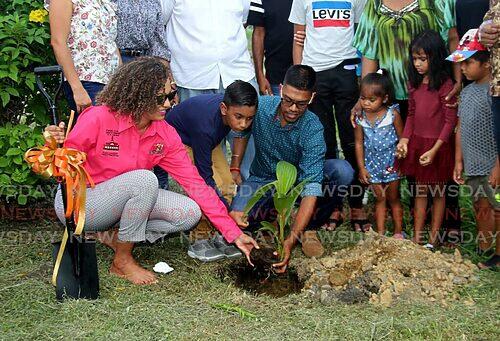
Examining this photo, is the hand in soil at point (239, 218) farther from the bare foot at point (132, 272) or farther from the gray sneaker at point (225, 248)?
the bare foot at point (132, 272)

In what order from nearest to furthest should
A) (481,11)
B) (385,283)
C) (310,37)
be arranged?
(385,283)
(481,11)
(310,37)

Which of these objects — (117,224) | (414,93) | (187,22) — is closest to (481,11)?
(414,93)

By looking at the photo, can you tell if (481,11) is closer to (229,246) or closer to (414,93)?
(414,93)

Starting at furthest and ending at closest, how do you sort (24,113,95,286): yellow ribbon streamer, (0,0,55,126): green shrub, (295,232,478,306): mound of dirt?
(0,0,55,126): green shrub
(295,232,478,306): mound of dirt
(24,113,95,286): yellow ribbon streamer

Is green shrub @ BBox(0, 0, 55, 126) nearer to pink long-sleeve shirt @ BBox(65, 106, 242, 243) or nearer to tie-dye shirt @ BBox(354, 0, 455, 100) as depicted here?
pink long-sleeve shirt @ BBox(65, 106, 242, 243)

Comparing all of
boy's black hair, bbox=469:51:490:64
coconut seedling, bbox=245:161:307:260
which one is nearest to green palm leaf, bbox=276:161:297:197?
coconut seedling, bbox=245:161:307:260

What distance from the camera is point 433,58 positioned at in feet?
15.9

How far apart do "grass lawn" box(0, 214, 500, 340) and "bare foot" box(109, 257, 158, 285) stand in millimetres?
62

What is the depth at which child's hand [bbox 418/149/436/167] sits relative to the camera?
4.91 m

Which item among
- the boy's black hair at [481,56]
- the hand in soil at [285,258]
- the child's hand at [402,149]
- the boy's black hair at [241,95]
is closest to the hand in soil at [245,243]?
the hand in soil at [285,258]

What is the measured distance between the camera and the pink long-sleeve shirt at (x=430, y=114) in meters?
4.89

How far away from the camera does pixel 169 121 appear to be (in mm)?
5219

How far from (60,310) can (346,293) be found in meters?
1.63

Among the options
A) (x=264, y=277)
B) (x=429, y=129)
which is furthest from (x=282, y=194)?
(x=429, y=129)
